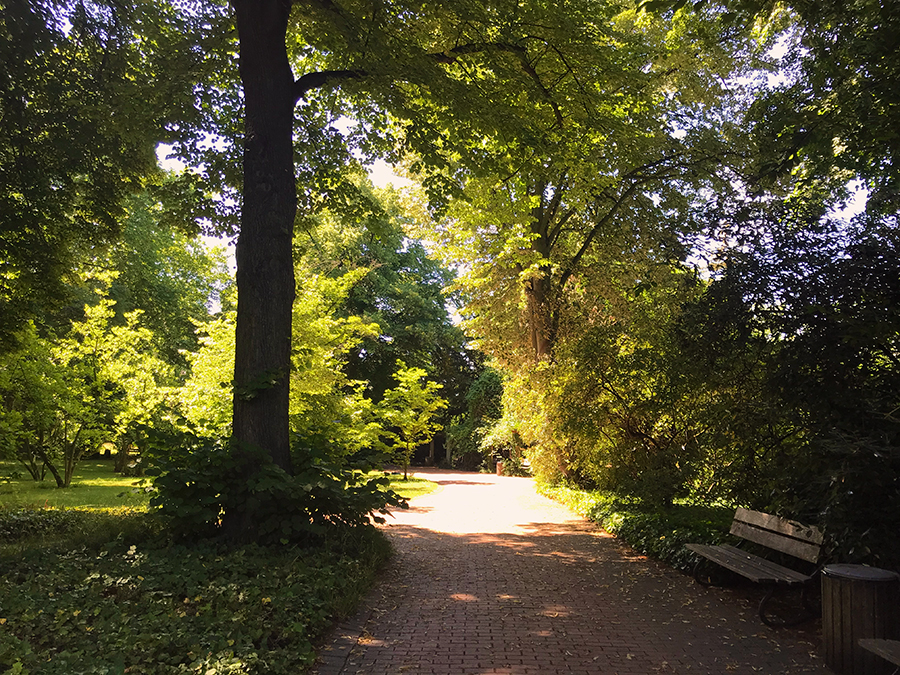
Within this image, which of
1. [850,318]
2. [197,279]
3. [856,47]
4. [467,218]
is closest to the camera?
[850,318]

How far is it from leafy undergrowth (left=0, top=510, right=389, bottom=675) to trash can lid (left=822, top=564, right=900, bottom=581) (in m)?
3.92

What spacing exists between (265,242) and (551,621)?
535 centimetres

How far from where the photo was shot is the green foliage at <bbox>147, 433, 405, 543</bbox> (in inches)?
267

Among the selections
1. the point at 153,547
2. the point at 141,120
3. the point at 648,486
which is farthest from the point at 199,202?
the point at 648,486

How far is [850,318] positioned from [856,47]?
2.75m

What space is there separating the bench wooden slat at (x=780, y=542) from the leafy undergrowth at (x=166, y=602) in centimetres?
410

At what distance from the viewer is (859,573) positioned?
175 inches

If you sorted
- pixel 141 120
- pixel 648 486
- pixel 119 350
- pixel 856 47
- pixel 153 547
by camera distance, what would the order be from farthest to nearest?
1. pixel 119 350
2. pixel 648 486
3. pixel 141 120
4. pixel 153 547
5. pixel 856 47

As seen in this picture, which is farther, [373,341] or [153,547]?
[373,341]

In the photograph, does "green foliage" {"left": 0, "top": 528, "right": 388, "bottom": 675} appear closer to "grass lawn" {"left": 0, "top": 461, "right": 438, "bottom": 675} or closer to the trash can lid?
"grass lawn" {"left": 0, "top": 461, "right": 438, "bottom": 675}

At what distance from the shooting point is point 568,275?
1795 centimetres

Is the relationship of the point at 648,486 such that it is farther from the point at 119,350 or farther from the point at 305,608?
the point at 119,350

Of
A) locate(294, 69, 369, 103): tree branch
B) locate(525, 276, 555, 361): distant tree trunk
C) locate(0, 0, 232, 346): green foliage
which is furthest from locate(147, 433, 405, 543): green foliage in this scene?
locate(525, 276, 555, 361): distant tree trunk

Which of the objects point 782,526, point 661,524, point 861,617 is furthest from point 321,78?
point 861,617
